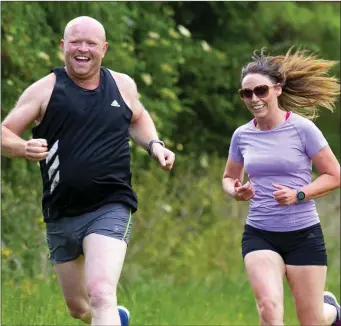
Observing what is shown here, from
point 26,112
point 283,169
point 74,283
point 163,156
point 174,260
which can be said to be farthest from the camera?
point 174,260

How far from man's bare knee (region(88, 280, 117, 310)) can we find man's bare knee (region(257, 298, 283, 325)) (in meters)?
1.04

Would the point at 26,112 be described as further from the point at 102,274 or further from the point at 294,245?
the point at 294,245

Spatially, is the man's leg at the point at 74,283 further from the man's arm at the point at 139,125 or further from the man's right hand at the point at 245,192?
the man's right hand at the point at 245,192

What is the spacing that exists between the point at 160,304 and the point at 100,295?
4.07 m

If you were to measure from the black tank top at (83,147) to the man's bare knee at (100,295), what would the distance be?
543 millimetres

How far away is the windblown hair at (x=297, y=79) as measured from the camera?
8039 millimetres

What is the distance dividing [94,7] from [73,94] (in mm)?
5902

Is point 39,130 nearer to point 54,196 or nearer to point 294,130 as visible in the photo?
point 54,196

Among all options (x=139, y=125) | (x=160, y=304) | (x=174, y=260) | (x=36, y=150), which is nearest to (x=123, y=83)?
(x=139, y=125)

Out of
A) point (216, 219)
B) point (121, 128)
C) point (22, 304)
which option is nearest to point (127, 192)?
point (121, 128)

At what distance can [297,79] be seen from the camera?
8.40 meters

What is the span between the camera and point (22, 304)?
9.66 metres

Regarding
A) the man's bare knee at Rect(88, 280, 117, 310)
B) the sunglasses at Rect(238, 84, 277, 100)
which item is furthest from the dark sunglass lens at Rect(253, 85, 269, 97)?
the man's bare knee at Rect(88, 280, 117, 310)

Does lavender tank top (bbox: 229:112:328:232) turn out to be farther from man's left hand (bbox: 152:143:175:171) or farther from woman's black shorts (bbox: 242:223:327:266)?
man's left hand (bbox: 152:143:175:171)
